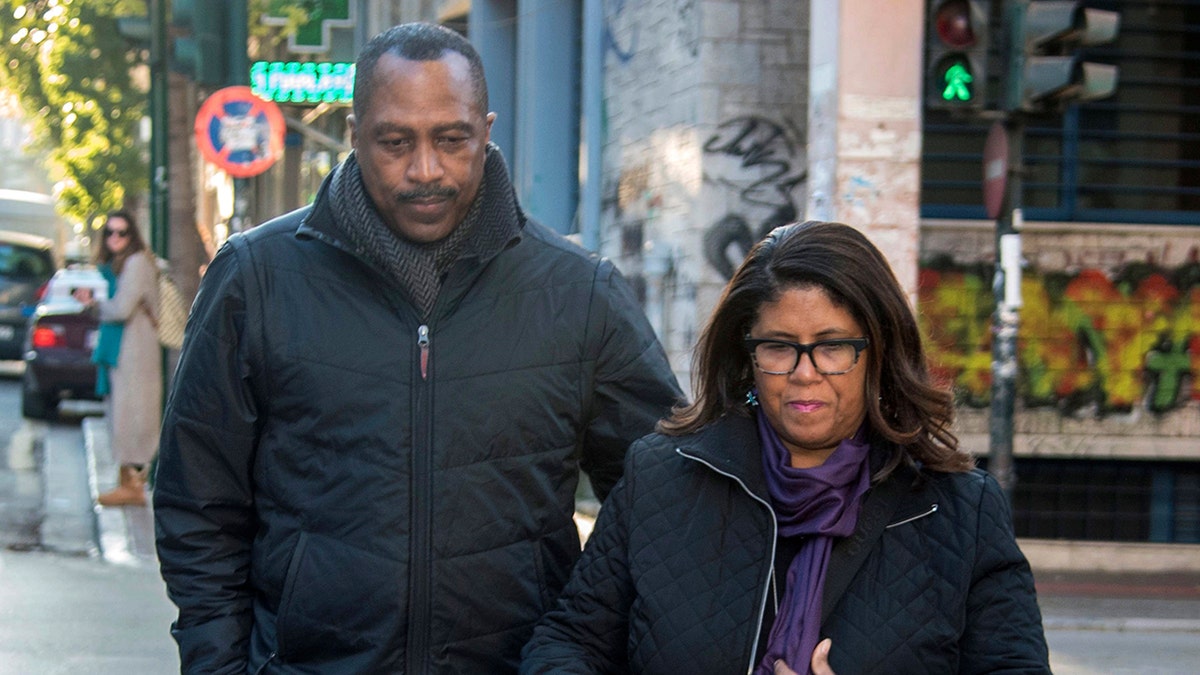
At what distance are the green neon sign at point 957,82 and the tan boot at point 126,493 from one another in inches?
247

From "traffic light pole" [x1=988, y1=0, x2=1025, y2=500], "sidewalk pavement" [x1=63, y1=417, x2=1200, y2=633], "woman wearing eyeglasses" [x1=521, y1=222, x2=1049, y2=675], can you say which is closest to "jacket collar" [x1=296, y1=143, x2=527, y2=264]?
"woman wearing eyeglasses" [x1=521, y1=222, x2=1049, y2=675]

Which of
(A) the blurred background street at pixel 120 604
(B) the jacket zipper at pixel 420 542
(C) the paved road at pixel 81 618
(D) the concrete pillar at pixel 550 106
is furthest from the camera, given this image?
(D) the concrete pillar at pixel 550 106

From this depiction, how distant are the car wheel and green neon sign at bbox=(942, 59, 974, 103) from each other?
497 inches

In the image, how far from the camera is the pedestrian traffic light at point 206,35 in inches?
440

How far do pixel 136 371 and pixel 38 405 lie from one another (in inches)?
307

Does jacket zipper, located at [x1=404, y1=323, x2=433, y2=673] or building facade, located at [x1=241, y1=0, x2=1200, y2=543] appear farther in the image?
building facade, located at [x1=241, y1=0, x2=1200, y2=543]

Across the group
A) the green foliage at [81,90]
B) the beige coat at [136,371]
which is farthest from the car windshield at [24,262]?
the beige coat at [136,371]

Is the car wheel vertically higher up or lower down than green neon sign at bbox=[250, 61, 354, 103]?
lower down

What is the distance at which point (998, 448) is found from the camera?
9547 millimetres

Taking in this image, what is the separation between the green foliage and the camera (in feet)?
90.2

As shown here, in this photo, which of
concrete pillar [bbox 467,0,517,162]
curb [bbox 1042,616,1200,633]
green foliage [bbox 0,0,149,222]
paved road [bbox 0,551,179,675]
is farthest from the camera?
green foliage [bbox 0,0,149,222]

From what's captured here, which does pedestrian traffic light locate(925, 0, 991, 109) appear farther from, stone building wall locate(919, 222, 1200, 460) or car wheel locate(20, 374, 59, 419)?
car wheel locate(20, 374, 59, 419)

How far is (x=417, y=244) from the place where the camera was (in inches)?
121

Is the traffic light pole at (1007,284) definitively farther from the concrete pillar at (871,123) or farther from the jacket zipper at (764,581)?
the jacket zipper at (764,581)
